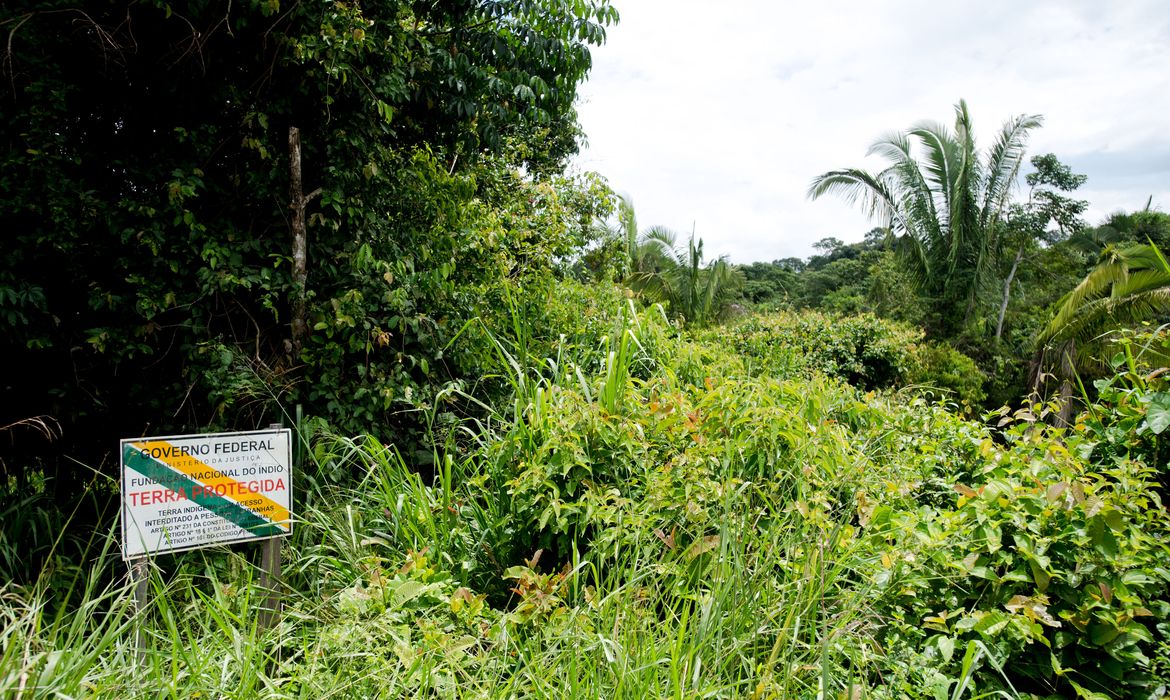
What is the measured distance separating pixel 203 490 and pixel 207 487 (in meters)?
0.02

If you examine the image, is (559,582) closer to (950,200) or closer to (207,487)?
(207,487)

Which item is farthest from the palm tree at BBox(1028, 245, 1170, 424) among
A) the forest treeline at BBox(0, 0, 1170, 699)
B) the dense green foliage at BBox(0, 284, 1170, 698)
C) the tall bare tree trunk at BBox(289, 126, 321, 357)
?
the tall bare tree trunk at BBox(289, 126, 321, 357)

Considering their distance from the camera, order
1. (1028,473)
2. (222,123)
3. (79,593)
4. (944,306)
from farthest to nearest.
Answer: (944,306) < (222,123) < (79,593) < (1028,473)

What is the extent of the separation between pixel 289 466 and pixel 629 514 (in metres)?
1.41

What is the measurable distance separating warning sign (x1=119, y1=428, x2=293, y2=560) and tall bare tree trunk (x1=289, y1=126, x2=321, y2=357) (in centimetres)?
126

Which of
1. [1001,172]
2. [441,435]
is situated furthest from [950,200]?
[441,435]

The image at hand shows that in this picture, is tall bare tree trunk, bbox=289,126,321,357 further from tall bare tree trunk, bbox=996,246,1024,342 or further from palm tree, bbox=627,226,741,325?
tall bare tree trunk, bbox=996,246,1024,342

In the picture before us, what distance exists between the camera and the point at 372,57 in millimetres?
4012

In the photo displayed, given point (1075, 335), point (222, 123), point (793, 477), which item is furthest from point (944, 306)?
point (222, 123)

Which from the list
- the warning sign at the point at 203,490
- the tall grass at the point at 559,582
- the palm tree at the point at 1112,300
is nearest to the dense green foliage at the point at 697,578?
the tall grass at the point at 559,582

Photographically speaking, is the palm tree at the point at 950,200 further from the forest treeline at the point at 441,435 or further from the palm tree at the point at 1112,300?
the forest treeline at the point at 441,435

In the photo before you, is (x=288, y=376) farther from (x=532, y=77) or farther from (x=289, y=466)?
(x=532, y=77)

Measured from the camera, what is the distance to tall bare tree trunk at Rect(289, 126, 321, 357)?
3.78 meters

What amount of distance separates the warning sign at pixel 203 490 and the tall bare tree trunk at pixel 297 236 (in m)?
1.26
